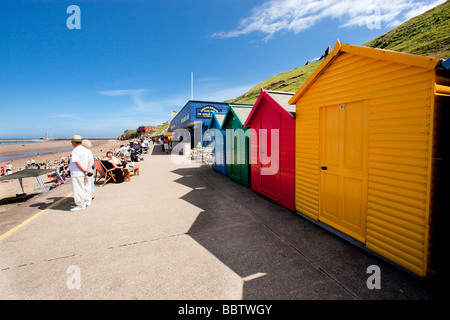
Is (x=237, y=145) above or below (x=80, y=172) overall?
above

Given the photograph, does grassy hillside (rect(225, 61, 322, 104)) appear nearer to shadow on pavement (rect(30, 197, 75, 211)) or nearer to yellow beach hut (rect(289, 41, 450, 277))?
yellow beach hut (rect(289, 41, 450, 277))

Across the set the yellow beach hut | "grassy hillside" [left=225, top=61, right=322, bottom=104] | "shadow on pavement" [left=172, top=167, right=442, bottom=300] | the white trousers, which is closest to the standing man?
the white trousers

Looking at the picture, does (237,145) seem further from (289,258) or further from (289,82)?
(289,82)

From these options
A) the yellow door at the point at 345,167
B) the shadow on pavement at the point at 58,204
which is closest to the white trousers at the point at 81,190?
the shadow on pavement at the point at 58,204

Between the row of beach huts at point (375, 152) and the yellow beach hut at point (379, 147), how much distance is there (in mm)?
13

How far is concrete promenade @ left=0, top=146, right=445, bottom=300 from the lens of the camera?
2656 millimetres

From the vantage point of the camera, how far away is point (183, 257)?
3430 millimetres

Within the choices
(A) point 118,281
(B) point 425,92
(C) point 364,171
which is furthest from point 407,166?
(A) point 118,281

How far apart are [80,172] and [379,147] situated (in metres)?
6.78

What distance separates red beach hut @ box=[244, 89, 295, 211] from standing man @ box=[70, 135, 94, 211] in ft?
16.5

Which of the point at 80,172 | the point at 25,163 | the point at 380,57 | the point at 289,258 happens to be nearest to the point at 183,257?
the point at 289,258

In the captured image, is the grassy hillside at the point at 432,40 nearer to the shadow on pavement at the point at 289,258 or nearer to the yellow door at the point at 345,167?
the yellow door at the point at 345,167
